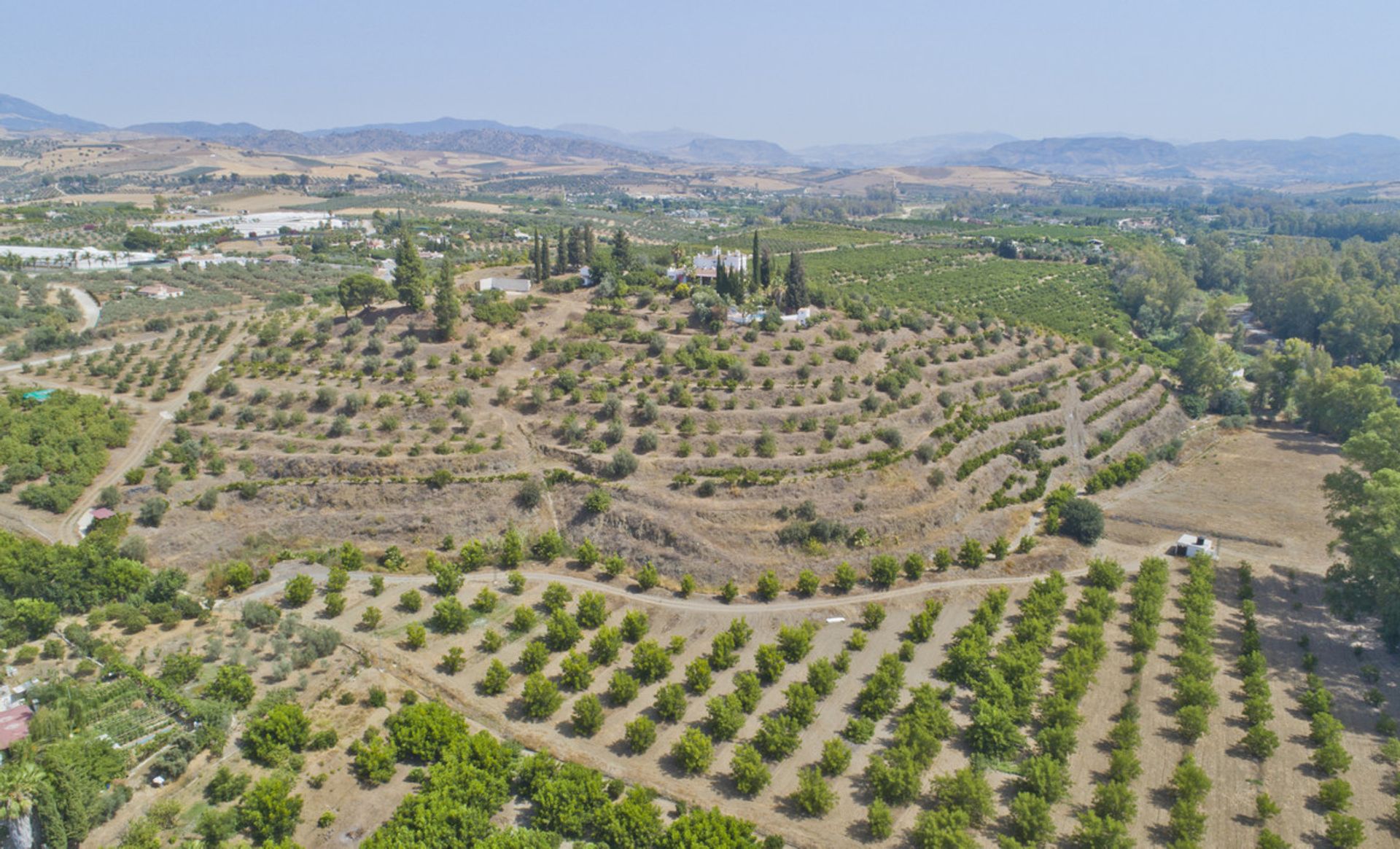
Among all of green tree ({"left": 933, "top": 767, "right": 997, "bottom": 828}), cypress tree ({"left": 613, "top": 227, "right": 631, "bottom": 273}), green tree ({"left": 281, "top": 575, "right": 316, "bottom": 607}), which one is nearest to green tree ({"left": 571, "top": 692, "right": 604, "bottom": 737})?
green tree ({"left": 933, "top": 767, "right": 997, "bottom": 828})

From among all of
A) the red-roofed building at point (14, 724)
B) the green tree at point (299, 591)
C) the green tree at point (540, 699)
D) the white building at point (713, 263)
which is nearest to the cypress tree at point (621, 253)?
the white building at point (713, 263)

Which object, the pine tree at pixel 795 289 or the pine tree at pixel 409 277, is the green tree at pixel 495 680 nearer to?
the pine tree at pixel 409 277

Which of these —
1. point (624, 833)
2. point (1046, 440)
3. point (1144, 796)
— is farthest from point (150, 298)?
point (1144, 796)

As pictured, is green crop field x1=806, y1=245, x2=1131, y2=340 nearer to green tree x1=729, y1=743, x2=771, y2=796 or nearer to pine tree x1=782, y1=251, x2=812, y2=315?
pine tree x1=782, y1=251, x2=812, y2=315

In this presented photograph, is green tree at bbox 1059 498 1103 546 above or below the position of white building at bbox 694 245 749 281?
below

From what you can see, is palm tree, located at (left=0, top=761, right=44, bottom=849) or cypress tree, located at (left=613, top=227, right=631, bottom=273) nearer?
palm tree, located at (left=0, top=761, right=44, bottom=849)

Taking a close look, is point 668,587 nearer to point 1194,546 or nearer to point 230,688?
point 230,688

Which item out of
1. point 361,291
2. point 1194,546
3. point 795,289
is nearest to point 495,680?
point 1194,546

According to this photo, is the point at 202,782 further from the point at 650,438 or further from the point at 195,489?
the point at 650,438
